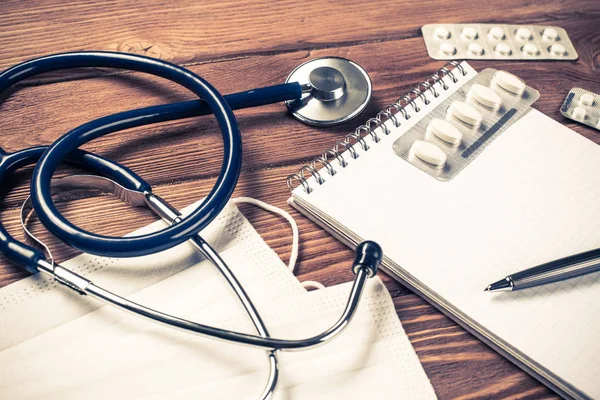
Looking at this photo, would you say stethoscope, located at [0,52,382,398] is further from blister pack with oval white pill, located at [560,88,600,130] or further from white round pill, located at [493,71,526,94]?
blister pack with oval white pill, located at [560,88,600,130]

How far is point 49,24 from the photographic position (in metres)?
0.82

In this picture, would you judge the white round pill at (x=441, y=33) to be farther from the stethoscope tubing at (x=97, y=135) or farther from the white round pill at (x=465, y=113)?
the stethoscope tubing at (x=97, y=135)

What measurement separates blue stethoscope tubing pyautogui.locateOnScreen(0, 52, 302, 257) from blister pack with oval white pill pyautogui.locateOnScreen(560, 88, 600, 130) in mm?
386

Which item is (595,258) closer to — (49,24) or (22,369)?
(22,369)

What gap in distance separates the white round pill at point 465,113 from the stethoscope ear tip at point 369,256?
0.83ft

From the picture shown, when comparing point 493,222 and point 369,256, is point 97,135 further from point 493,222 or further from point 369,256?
point 493,222

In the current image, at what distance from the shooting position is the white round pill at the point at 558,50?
2.84 ft

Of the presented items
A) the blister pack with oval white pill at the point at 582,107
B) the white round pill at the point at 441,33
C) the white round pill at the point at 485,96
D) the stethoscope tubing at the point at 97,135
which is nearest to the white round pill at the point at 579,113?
the blister pack with oval white pill at the point at 582,107

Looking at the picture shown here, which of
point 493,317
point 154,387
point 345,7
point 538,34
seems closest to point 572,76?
point 538,34

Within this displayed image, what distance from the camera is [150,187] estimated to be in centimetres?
64

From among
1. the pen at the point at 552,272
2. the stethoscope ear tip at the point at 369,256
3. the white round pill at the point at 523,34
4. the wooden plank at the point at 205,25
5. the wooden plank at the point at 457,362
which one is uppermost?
the wooden plank at the point at 205,25

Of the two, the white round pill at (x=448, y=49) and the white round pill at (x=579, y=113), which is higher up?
the white round pill at (x=448, y=49)

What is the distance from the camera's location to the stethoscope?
54cm

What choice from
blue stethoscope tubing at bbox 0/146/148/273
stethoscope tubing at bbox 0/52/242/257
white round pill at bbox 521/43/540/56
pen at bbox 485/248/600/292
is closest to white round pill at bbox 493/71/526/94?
white round pill at bbox 521/43/540/56
